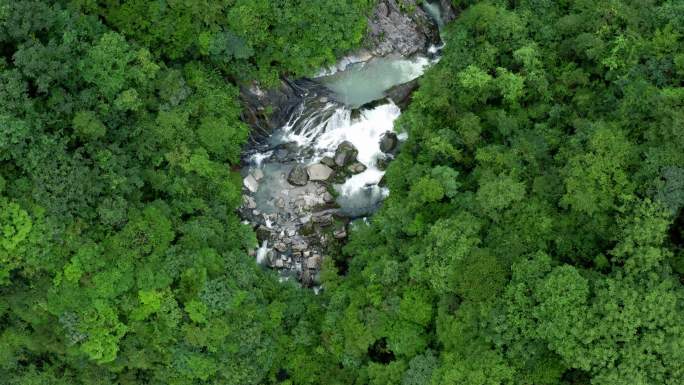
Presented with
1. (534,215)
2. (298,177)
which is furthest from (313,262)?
(534,215)

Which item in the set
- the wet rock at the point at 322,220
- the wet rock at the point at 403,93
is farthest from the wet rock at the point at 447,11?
the wet rock at the point at 322,220

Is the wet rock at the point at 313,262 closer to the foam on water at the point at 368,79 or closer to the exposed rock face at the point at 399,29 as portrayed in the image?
the foam on water at the point at 368,79

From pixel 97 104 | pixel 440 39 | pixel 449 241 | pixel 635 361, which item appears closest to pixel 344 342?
pixel 449 241

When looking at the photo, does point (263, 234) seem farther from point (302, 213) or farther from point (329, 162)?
point (329, 162)

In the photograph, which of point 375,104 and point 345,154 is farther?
point 375,104

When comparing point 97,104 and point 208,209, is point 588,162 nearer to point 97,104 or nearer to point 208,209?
point 208,209

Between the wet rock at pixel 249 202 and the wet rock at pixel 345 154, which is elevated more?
the wet rock at pixel 345 154
